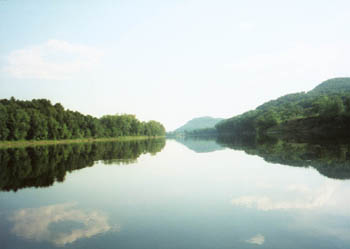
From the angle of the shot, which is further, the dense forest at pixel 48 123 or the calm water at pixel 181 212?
the dense forest at pixel 48 123

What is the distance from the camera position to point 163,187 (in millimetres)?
16891

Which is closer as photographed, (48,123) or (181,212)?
(181,212)

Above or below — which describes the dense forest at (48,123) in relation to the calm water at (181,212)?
above

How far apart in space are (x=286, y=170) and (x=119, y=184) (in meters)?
14.7

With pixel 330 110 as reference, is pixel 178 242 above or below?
below

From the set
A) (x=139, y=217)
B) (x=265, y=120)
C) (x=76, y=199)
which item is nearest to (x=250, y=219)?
(x=139, y=217)

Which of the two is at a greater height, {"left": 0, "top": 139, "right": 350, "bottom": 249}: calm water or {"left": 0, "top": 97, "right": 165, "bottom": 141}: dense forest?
{"left": 0, "top": 97, "right": 165, "bottom": 141}: dense forest

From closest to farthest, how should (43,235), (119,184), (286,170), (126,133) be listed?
(43,235)
(119,184)
(286,170)
(126,133)

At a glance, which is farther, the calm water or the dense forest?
the dense forest

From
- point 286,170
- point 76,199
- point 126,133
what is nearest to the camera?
point 76,199

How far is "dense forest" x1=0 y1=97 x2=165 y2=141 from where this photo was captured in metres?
76.1

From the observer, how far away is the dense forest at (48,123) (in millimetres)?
76125

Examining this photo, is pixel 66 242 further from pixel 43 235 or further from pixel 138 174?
pixel 138 174

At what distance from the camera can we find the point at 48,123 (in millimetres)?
90750
